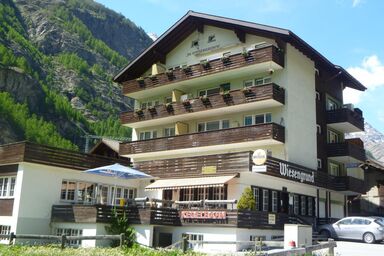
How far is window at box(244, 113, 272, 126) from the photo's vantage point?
36.4 metres

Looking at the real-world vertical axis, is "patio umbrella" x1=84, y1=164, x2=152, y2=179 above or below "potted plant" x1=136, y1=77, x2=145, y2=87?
below

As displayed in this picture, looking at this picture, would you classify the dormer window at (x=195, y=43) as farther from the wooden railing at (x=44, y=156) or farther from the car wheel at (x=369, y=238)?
the car wheel at (x=369, y=238)

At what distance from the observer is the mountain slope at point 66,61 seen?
340 feet

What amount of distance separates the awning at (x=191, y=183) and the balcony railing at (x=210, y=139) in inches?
175

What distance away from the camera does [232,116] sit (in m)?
38.3

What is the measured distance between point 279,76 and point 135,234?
16083 mm

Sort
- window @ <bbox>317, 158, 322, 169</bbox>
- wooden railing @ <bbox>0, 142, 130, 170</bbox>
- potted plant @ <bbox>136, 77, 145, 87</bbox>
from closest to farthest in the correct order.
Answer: wooden railing @ <bbox>0, 142, 130, 170</bbox> → window @ <bbox>317, 158, 322, 169</bbox> → potted plant @ <bbox>136, 77, 145, 87</bbox>

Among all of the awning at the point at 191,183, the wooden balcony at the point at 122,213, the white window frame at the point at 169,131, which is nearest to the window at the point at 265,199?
the awning at the point at 191,183

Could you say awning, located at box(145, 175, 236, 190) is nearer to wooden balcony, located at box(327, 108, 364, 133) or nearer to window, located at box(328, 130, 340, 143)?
wooden balcony, located at box(327, 108, 364, 133)

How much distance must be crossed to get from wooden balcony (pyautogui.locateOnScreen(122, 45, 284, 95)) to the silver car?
11.9 metres

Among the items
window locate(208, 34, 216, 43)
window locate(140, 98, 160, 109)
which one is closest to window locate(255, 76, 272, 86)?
window locate(208, 34, 216, 43)

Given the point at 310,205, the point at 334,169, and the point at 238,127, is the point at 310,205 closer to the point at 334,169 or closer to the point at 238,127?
the point at 334,169

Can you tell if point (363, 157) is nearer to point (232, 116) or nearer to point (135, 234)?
point (232, 116)

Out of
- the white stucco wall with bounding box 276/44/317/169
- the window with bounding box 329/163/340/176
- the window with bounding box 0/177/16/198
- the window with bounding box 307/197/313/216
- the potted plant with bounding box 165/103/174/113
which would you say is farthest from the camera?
the window with bounding box 329/163/340/176
